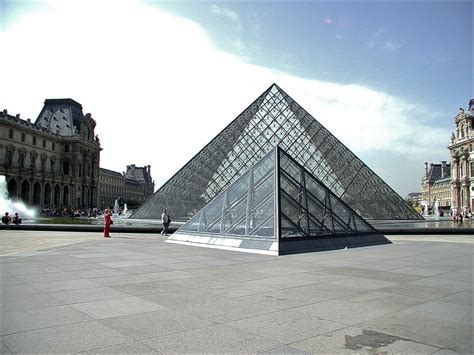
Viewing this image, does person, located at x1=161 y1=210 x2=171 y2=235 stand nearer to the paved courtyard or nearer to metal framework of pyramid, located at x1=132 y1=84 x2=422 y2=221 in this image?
metal framework of pyramid, located at x1=132 y1=84 x2=422 y2=221

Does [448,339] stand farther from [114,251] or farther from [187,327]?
[114,251]

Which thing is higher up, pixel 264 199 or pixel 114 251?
pixel 264 199

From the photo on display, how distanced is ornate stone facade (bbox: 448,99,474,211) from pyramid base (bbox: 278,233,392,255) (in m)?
71.3

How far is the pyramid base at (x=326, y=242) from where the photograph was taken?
11742mm

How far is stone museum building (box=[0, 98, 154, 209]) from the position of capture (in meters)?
73.3

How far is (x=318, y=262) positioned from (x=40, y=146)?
8676 cm

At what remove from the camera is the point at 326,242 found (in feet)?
43.4

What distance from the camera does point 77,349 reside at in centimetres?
366

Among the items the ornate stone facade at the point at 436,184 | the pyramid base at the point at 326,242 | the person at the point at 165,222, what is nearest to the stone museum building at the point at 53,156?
the person at the point at 165,222

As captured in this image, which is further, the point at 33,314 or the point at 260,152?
the point at 260,152

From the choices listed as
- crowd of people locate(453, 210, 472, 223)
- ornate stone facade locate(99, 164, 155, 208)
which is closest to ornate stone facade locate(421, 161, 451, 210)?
crowd of people locate(453, 210, 472, 223)

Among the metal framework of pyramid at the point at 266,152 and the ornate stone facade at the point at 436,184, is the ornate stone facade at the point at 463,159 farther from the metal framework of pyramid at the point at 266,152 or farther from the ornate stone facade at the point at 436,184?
the metal framework of pyramid at the point at 266,152

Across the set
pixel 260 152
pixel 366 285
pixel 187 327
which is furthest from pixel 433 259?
pixel 260 152

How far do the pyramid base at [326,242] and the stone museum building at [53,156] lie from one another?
69.6m
